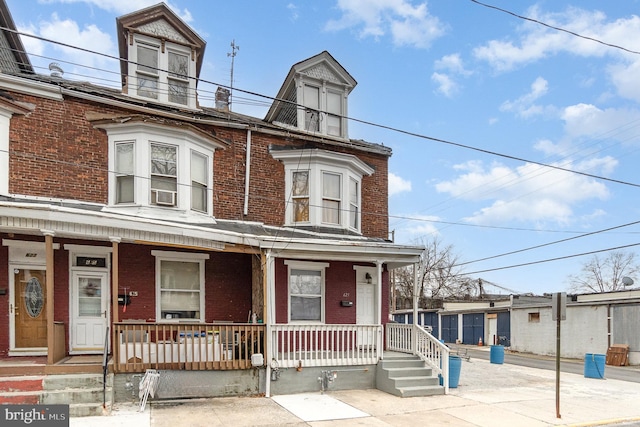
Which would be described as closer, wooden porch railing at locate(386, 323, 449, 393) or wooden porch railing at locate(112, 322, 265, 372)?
wooden porch railing at locate(112, 322, 265, 372)

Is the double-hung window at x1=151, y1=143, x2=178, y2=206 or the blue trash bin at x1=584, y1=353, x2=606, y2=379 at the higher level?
the double-hung window at x1=151, y1=143, x2=178, y2=206

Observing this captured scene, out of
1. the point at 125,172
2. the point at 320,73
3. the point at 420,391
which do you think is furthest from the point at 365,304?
the point at 125,172

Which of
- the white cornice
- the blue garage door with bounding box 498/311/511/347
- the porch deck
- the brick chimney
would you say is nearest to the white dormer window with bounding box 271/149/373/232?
the brick chimney

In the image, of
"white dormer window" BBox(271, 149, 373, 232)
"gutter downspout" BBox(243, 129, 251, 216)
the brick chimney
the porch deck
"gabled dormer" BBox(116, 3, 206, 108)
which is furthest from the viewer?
the brick chimney

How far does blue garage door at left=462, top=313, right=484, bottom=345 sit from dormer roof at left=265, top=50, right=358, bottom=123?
22011mm

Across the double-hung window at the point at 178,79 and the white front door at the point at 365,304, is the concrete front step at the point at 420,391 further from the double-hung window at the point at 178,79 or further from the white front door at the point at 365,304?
the double-hung window at the point at 178,79

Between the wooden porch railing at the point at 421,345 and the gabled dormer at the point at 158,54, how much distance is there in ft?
28.1

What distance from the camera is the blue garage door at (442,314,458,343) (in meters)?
34.1

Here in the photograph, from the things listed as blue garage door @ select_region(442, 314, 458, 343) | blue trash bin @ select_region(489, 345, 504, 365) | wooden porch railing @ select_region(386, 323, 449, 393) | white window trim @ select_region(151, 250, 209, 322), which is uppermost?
white window trim @ select_region(151, 250, 209, 322)

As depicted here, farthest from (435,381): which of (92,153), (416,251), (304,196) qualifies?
(92,153)

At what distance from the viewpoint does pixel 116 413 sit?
832 centimetres

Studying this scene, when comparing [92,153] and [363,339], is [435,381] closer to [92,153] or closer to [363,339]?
[363,339]

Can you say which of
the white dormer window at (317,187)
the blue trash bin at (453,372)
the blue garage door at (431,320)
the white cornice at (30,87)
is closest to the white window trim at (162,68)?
the white cornice at (30,87)

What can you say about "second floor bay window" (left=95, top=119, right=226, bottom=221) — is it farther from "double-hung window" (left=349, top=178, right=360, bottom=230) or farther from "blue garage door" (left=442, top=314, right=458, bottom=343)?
"blue garage door" (left=442, top=314, right=458, bottom=343)
